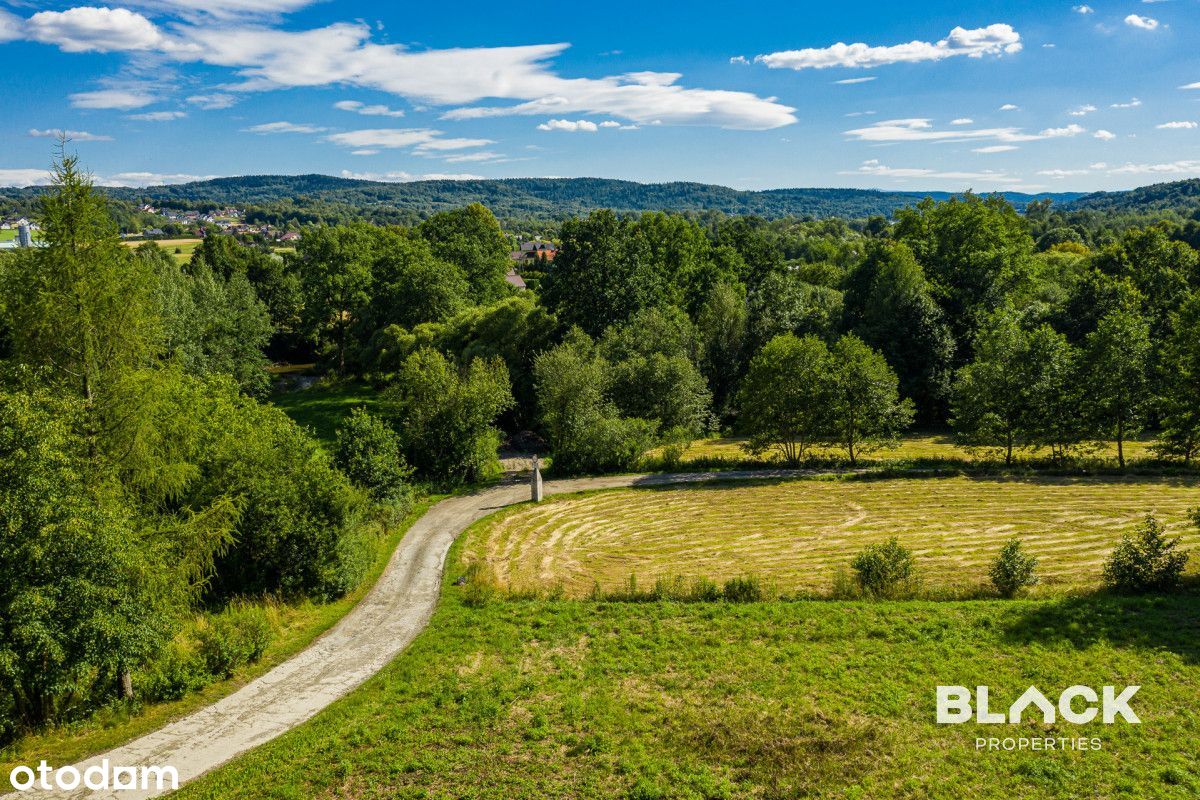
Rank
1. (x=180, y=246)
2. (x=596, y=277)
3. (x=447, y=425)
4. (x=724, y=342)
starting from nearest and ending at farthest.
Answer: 1. (x=447, y=425)
2. (x=596, y=277)
3. (x=724, y=342)
4. (x=180, y=246)

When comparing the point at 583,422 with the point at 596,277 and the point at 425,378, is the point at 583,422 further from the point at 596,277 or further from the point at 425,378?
the point at 596,277

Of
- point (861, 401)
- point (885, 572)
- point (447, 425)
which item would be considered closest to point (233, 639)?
point (447, 425)

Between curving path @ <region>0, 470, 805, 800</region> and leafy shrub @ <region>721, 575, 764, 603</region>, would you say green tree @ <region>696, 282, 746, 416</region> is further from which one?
leafy shrub @ <region>721, 575, 764, 603</region>

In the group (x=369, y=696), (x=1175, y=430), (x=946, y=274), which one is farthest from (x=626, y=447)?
(x=946, y=274)

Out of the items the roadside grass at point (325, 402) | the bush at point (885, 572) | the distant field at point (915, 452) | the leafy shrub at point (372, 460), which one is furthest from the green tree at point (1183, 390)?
the roadside grass at point (325, 402)

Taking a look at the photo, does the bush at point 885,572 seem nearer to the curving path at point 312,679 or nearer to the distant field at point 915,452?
the curving path at point 312,679
